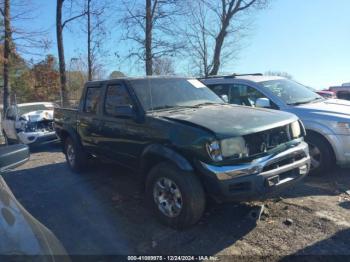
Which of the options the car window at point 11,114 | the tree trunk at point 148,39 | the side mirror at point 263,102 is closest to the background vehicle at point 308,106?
the side mirror at point 263,102

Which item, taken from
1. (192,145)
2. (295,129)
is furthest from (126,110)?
(295,129)

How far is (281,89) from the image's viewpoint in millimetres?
6629

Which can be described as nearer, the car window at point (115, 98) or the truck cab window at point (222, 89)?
the car window at point (115, 98)

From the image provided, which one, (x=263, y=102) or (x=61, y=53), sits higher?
(x=61, y=53)

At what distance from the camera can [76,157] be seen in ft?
21.7

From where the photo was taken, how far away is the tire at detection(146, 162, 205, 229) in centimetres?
368

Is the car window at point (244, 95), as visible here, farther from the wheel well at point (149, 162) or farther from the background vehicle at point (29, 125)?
the background vehicle at point (29, 125)

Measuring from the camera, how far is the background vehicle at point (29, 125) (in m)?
9.88

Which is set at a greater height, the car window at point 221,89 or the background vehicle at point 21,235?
the car window at point 221,89

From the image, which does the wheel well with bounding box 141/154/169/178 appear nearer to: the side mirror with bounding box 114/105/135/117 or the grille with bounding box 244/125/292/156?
the side mirror with bounding box 114/105/135/117

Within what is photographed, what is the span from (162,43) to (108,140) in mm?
14042

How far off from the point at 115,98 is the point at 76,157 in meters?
2.01

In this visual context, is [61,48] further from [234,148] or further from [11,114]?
[234,148]

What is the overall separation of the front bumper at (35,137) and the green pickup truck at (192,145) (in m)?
5.29
